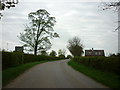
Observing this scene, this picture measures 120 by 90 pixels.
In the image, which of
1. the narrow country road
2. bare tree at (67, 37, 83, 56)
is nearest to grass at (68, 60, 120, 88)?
the narrow country road

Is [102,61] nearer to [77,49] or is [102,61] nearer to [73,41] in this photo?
[77,49]

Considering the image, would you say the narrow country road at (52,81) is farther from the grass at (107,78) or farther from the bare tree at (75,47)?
the bare tree at (75,47)

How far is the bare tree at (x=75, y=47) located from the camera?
7869cm

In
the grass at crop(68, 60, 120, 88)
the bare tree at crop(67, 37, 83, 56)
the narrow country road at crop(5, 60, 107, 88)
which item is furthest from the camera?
the bare tree at crop(67, 37, 83, 56)

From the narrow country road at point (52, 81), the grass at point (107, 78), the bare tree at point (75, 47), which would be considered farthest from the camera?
the bare tree at point (75, 47)

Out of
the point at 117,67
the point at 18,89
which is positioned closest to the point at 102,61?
the point at 117,67

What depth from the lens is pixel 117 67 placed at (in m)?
16.0

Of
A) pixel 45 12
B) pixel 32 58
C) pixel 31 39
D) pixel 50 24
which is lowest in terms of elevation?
pixel 32 58

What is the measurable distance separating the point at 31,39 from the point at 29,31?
2269 mm

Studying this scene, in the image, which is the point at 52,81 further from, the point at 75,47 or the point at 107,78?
the point at 75,47

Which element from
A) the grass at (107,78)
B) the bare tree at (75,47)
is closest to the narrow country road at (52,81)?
the grass at (107,78)

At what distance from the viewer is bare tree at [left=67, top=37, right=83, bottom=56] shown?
78688 mm

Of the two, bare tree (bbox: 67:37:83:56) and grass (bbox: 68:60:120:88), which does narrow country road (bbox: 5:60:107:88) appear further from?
bare tree (bbox: 67:37:83:56)

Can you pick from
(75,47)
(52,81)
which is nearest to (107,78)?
(52,81)
